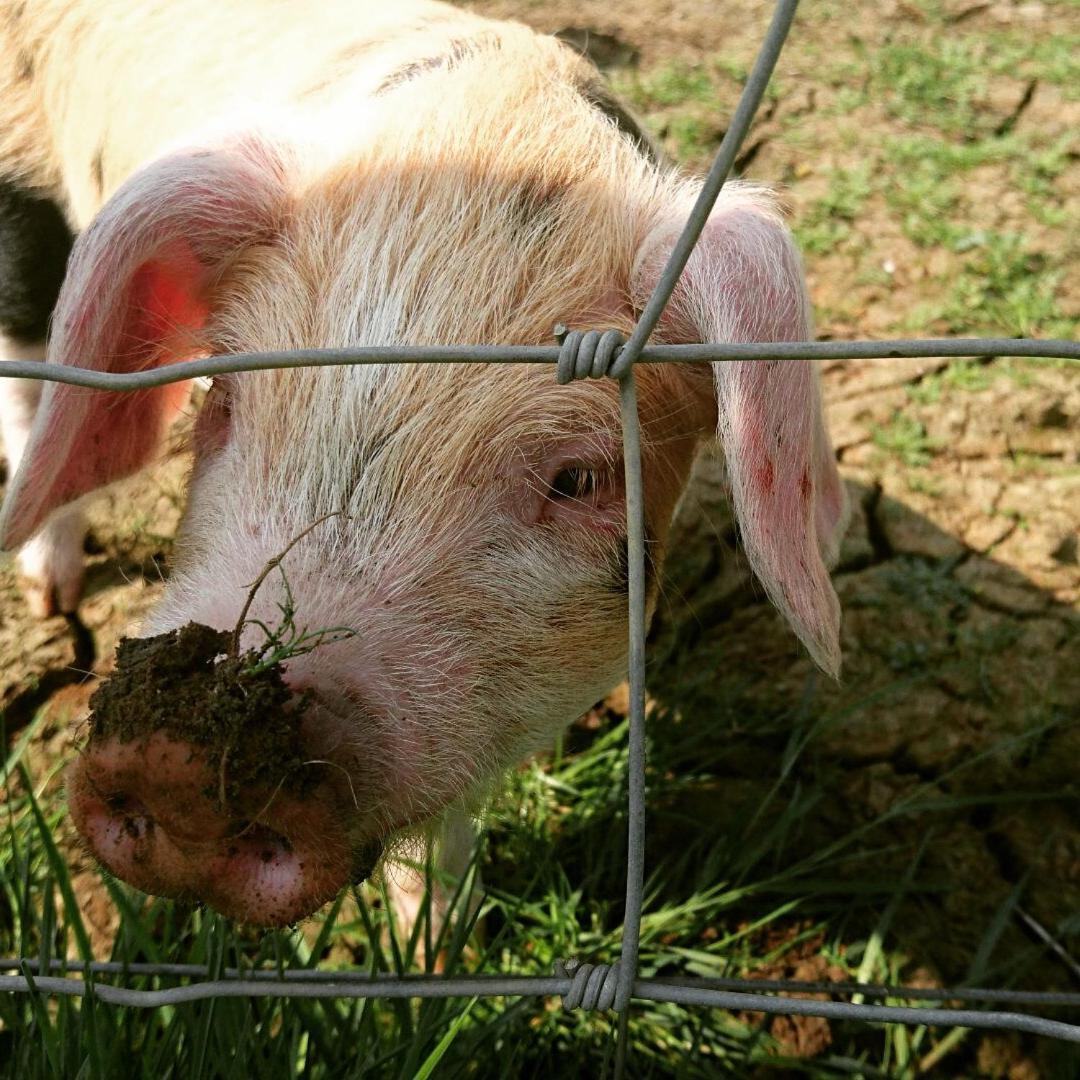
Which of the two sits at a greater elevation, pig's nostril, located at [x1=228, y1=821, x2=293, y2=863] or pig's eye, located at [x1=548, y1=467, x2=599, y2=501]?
pig's eye, located at [x1=548, y1=467, x2=599, y2=501]

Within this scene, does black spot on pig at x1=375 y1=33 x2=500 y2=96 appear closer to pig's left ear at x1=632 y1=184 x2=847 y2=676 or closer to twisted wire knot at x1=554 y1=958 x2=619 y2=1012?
pig's left ear at x1=632 y1=184 x2=847 y2=676

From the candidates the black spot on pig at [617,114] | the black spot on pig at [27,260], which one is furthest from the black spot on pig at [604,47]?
the black spot on pig at [27,260]

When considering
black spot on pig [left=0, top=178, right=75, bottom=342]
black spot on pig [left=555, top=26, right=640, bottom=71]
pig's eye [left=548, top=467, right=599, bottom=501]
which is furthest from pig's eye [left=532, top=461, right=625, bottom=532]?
black spot on pig [left=555, top=26, right=640, bottom=71]

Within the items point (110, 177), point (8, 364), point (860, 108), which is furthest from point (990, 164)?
point (8, 364)

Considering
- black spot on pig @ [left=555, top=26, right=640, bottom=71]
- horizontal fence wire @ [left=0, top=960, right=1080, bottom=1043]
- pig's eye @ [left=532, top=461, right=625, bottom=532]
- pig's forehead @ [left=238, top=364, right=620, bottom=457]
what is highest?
black spot on pig @ [left=555, top=26, right=640, bottom=71]

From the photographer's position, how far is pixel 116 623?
2.88 m

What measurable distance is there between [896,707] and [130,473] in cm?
179

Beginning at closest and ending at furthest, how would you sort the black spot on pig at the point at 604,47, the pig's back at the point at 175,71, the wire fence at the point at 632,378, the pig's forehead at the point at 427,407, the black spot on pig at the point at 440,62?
the wire fence at the point at 632,378 → the pig's forehead at the point at 427,407 → the black spot on pig at the point at 440,62 → the pig's back at the point at 175,71 → the black spot on pig at the point at 604,47

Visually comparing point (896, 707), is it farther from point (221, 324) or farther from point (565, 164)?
point (221, 324)

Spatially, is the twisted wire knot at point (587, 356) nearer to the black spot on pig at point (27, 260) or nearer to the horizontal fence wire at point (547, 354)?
the horizontal fence wire at point (547, 354)

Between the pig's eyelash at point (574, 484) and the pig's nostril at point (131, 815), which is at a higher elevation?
the pig's eyelash at point (574, 484)

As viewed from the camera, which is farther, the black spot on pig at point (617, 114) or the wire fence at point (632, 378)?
the black spot on pig at point (617, 114)

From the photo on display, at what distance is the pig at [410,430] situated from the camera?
53.9 inches

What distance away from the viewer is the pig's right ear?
173 cm
